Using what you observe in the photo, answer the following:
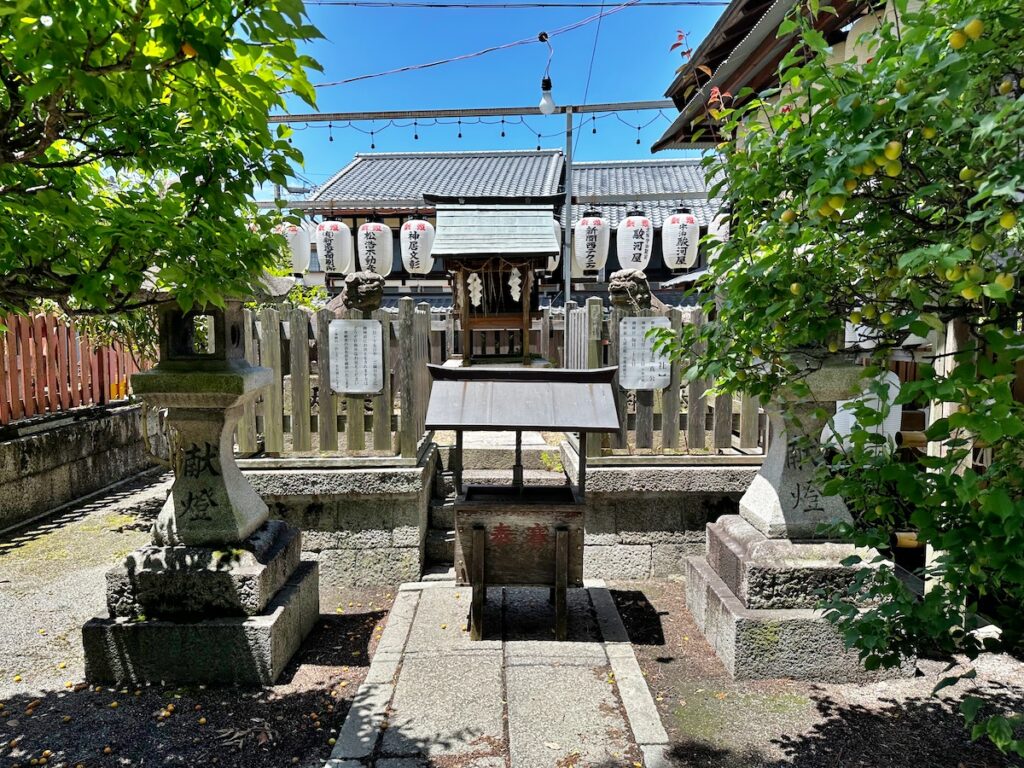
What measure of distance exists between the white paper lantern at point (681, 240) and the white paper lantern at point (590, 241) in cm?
136

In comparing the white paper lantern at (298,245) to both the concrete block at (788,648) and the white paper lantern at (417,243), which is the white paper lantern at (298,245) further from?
the concrete block at (788,648)

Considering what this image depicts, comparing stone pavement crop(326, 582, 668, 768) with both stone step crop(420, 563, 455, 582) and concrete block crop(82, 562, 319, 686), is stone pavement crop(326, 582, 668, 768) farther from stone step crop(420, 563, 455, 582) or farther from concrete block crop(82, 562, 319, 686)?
stone step crop(420, 563, 455, 582)

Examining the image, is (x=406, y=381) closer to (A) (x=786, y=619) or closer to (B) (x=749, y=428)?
(B) (x=749, y=428)

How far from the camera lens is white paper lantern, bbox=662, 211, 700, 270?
12078mm

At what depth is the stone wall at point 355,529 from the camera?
530cm

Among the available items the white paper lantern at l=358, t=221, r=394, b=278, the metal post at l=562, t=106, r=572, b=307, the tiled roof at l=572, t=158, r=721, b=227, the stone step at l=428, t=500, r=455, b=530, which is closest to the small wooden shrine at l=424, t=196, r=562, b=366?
the metal post at l=562, t=106, r=572, b=307

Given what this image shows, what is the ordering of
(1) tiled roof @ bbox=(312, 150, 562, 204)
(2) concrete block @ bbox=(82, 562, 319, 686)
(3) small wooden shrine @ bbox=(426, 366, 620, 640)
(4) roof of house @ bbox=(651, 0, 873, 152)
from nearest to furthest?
1. (2) concrete block @ bbox=(82, 562, 319, 686)
2. (3) small wooden shrine @ bbox=(426, 366, 620, 640)
3. (4) roof of house @ bbox=(651, 0, 873, 152)
4. (1) tiled roof @ bbox=(312, 150, 562, 204)

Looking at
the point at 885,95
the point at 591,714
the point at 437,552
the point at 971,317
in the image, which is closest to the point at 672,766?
the point at 591,714

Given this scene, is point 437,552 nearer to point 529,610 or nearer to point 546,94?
point 529,610

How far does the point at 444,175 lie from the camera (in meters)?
23.2

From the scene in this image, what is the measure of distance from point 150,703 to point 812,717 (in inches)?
150

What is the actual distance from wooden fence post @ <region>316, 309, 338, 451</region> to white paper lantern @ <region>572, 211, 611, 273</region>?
8.24m

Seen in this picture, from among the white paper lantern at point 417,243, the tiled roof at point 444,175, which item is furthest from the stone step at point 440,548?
the tiled roof at point 444,175

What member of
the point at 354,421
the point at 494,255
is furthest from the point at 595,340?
the point at 494,255
